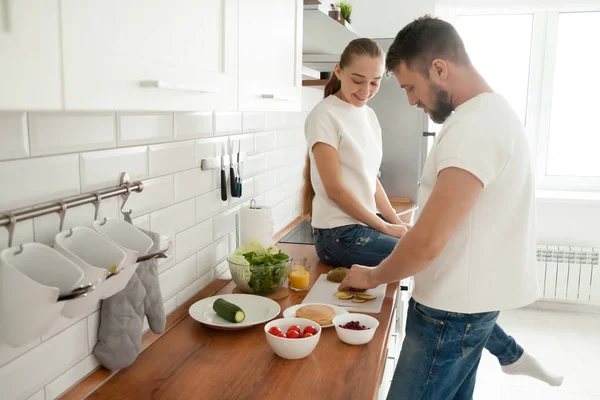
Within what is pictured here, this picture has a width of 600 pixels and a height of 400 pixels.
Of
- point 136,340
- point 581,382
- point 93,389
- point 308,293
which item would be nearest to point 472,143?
point 308,293

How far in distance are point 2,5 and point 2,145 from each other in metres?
0.40

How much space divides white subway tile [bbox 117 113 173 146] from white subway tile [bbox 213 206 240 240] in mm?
453

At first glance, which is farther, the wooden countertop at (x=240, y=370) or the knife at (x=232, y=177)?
the knife at (x=232, y=177)

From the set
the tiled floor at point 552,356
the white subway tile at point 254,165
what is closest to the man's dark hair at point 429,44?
the white subway tile at point 254,165

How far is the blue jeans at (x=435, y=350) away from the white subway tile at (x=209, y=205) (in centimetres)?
71

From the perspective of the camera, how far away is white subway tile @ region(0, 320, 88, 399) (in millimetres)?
951

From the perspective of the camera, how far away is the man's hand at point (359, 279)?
163cm

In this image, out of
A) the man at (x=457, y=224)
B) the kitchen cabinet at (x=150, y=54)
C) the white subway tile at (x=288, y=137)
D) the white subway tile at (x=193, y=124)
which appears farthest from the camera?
the white subway tile at (x=288, y=137)

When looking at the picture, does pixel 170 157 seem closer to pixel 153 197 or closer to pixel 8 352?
pixel 153 197

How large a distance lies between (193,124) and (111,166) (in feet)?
1.46

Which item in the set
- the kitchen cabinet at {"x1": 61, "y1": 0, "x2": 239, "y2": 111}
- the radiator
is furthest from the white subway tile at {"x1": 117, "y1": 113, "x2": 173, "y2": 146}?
the radiator

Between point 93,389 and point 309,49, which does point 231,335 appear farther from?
point 309,49

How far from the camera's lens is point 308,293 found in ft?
5.80

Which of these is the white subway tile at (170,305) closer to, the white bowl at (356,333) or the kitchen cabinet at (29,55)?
the white bowl at (356,333)
